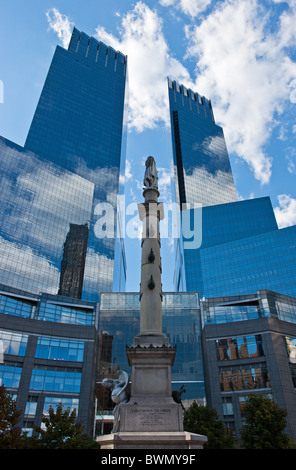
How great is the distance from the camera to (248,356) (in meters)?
54.8

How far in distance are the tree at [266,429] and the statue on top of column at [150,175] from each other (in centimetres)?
2130

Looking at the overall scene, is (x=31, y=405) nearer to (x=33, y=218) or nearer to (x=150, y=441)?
(x=150, y=441)

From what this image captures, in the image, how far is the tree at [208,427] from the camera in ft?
98.4

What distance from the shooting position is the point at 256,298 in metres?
62.5

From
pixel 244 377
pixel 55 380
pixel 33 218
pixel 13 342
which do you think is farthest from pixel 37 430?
pixel 33 218

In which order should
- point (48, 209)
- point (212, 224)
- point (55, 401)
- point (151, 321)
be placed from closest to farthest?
point (151, 321) < point (55, 401) < point (48, 209) < point (212, 224)

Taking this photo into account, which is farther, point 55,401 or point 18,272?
point 18,272

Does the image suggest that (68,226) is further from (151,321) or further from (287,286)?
(151,321)

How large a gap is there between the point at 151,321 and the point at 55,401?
1712 inches

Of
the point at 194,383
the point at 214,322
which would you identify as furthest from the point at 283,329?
the point at 194,383

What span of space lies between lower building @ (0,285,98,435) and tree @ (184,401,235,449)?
953 inches

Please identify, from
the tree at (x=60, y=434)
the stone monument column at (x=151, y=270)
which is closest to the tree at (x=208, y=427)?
the tree at (x=60, y=434)

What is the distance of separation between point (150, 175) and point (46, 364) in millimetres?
43567

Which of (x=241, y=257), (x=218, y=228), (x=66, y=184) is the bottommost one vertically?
(x=241, y=257)
